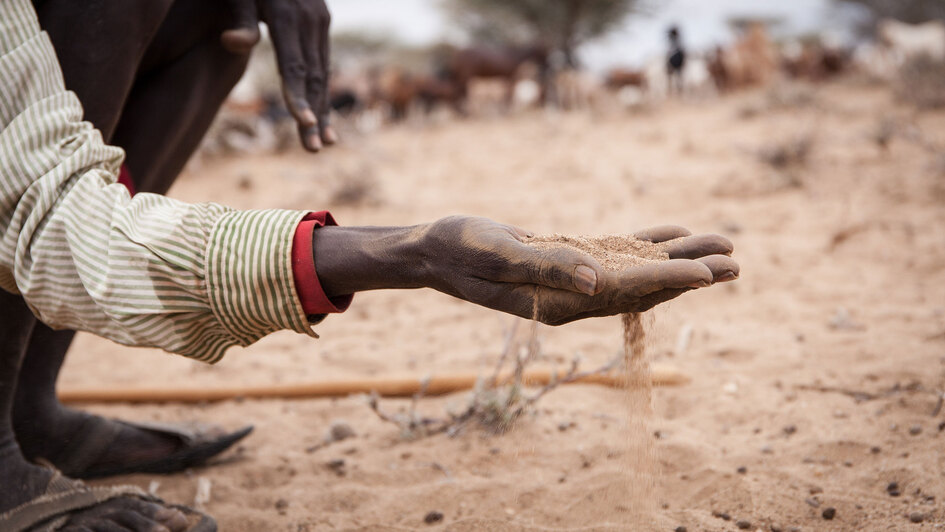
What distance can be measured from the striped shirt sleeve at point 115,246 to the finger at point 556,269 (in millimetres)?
380

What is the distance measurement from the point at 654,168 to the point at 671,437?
4152mm

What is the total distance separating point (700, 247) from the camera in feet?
4.43

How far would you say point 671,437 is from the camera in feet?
6.50

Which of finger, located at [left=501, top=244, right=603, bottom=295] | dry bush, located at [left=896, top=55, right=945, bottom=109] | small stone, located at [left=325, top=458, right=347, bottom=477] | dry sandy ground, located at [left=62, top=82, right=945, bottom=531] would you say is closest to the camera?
finger, located at [left=501, top=244, right=603, bottom=295]

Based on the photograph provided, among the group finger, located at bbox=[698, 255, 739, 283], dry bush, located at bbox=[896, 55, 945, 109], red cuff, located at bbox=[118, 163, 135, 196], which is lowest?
dry bush, located at bbox=[896, 55, 945, 109]

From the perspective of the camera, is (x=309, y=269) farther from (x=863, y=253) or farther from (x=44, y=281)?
(x=863, y=253)

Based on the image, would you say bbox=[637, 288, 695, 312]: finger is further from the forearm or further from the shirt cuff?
the shirt cuff

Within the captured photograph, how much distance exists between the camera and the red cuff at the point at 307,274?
1.25 m

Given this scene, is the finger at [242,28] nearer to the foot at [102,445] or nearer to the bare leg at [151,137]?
the bare leg at [151,137]

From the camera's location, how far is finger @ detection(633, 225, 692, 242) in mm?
1434

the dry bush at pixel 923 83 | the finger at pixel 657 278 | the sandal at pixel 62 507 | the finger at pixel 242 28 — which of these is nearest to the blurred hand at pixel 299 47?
the finger at pixel 242 28

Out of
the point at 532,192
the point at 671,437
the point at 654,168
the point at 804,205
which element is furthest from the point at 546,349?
the point at 654,168

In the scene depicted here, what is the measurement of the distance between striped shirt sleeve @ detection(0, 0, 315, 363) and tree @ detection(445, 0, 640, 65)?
52.9ft

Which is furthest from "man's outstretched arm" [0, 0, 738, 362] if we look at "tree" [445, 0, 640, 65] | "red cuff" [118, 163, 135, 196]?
"tree" [445, 0, 640, 65]
